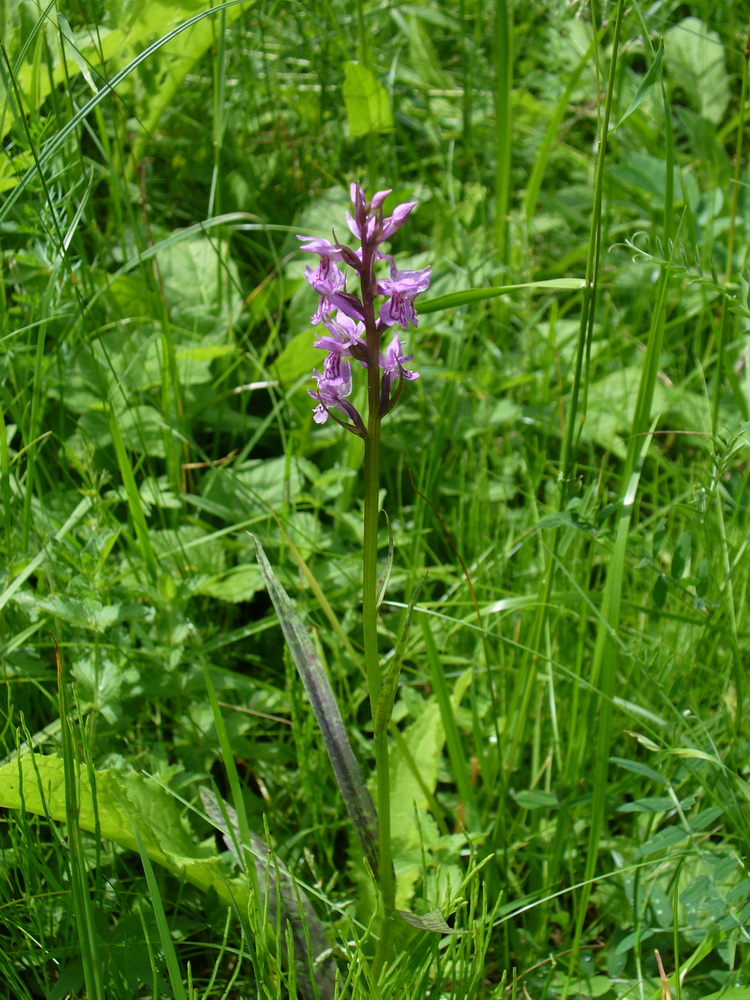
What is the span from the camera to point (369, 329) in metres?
1.19

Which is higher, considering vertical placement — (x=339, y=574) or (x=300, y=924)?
(x=339, y=574)

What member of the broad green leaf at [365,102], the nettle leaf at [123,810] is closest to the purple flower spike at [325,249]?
the nettle leaf at [123,810]

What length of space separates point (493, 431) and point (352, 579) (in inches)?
32.4

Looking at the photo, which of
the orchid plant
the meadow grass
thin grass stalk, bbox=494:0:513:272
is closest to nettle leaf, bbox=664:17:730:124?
the meadow grass

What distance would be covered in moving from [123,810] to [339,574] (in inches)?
35.6

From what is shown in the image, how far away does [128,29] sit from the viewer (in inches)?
97.4

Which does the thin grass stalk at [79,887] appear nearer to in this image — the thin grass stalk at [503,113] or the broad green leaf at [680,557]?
the broad green leaf at [680,557]

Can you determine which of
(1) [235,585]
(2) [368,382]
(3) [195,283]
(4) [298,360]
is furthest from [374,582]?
(3) [195,283]

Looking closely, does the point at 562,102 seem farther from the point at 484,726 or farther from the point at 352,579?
the point at 484,726

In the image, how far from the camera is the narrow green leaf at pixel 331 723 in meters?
1.42

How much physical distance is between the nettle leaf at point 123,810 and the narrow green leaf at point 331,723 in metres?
0.24

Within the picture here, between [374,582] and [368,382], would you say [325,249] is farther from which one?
[374,582]

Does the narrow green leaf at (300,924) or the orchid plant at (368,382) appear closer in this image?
the orchid plant at (368,382)

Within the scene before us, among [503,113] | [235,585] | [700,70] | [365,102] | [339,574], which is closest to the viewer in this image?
[235,585]
